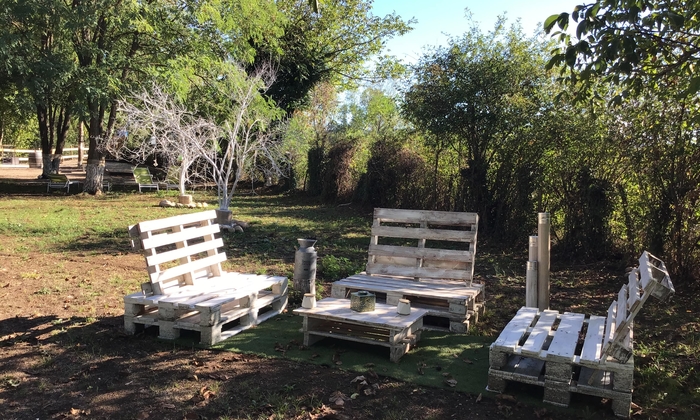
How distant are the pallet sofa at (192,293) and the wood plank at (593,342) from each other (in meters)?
3.13

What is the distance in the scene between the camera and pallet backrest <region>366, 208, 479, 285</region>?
19.7 ft

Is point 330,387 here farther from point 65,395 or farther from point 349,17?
point 349,17

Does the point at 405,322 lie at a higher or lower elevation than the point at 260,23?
lower

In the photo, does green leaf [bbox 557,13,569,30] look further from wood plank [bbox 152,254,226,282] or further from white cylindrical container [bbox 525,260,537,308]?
wood plank [bbox 152,254,226,282]

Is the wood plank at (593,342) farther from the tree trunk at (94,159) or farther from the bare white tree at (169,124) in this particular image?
the tree trunk at (94,159)

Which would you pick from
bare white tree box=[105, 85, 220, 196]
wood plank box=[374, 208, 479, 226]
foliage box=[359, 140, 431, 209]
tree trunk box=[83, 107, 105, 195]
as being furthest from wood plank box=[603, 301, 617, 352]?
tree trunk box=[83, 107, 105, 195]

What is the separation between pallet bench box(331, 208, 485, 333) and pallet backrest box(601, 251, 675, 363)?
173cm

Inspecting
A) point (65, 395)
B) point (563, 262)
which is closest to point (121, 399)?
point (65, 395)

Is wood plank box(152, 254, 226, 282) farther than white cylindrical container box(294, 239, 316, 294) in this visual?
No

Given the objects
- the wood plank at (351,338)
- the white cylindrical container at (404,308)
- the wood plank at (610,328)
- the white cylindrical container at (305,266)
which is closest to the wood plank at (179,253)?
the white cylindrical container at (305,266)

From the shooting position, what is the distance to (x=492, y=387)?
12.6 feet

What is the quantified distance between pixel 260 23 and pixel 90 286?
41.5 ft

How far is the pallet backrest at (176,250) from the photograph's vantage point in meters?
4.95

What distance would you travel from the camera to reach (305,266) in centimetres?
627
